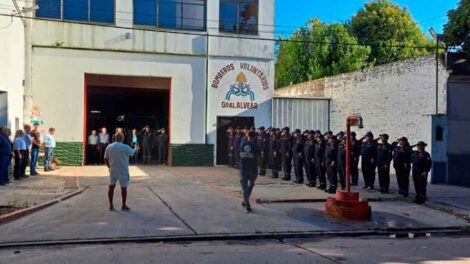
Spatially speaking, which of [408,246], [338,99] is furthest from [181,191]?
[338,99]

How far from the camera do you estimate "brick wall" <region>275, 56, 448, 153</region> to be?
20.2 m

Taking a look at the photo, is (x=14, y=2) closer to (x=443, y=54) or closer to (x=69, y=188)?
(x=69, y=188)

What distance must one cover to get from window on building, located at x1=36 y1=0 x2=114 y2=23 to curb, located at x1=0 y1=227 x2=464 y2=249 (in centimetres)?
1757

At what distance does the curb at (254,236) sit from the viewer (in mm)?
8938

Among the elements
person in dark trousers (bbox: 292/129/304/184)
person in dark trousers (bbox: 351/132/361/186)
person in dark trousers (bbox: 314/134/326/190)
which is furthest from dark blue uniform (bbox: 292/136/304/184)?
person in dark trousers (bbox: 351/132/361/186)

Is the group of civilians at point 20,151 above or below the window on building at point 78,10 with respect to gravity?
below

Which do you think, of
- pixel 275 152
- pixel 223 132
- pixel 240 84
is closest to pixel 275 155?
pixel 275 152

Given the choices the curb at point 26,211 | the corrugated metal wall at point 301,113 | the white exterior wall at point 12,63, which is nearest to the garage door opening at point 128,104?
the white exterior wall at point 12,63

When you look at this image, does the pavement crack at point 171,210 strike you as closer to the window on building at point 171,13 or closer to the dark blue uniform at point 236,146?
the dark blue uniform at point 236,146

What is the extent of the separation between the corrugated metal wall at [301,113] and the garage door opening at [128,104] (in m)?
5.47

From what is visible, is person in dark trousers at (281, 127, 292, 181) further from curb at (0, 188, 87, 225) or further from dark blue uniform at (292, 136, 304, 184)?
curb at (0, 188, 87, 225)

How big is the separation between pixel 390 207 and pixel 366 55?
Result: 99.5ft

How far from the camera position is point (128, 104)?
33094mm

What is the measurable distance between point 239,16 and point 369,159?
41.7ft
